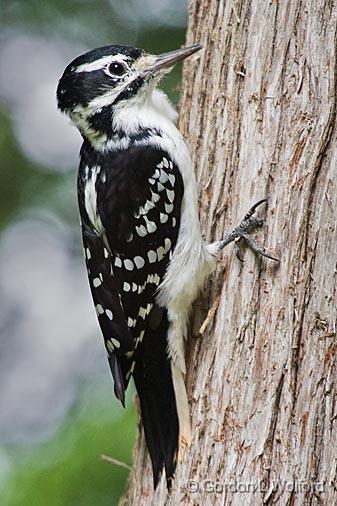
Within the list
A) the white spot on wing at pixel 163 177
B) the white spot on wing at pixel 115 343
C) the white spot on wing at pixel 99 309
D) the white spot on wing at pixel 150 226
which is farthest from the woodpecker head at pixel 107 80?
the white spot on wing at pixel 115 343

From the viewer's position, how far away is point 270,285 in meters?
3.26

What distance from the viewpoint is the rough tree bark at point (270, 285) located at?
3.09 meters

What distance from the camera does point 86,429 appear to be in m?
4.98

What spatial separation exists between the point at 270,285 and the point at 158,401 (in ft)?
2.56

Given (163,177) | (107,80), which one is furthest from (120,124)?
(163,177)

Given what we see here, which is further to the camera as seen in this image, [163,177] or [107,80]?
[107,80]

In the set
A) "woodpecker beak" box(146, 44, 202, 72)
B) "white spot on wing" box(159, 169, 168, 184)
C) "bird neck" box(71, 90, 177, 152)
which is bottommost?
"white spot on wing" box(159, 169, 168, 184)

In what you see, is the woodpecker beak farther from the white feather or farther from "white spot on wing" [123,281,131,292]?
"white spot on wing" [123,281,131,292]

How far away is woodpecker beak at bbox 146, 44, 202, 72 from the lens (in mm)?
3689

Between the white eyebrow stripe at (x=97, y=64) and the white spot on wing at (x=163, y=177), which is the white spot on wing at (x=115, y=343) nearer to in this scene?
the white spot on wing at (x=163, y=177)

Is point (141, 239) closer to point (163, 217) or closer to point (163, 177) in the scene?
point (163, 217)

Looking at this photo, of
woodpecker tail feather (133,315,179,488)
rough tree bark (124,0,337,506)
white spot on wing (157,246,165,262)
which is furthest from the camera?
white spot on wing (157,246,165,262)

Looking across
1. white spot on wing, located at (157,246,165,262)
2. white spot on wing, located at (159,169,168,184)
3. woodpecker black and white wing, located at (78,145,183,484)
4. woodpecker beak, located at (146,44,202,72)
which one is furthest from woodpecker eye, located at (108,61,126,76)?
white spot on wing, located at (157,246,165,262)

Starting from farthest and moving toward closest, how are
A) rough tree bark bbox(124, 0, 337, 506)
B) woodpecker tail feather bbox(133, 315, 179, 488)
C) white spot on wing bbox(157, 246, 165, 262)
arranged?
white spot on wing bbox(157, 246, 165, 262) < woodpecker tail feather bbox(133, 315, 179, 488) < rough tree bark bbox(124, 0, 337, 506)
